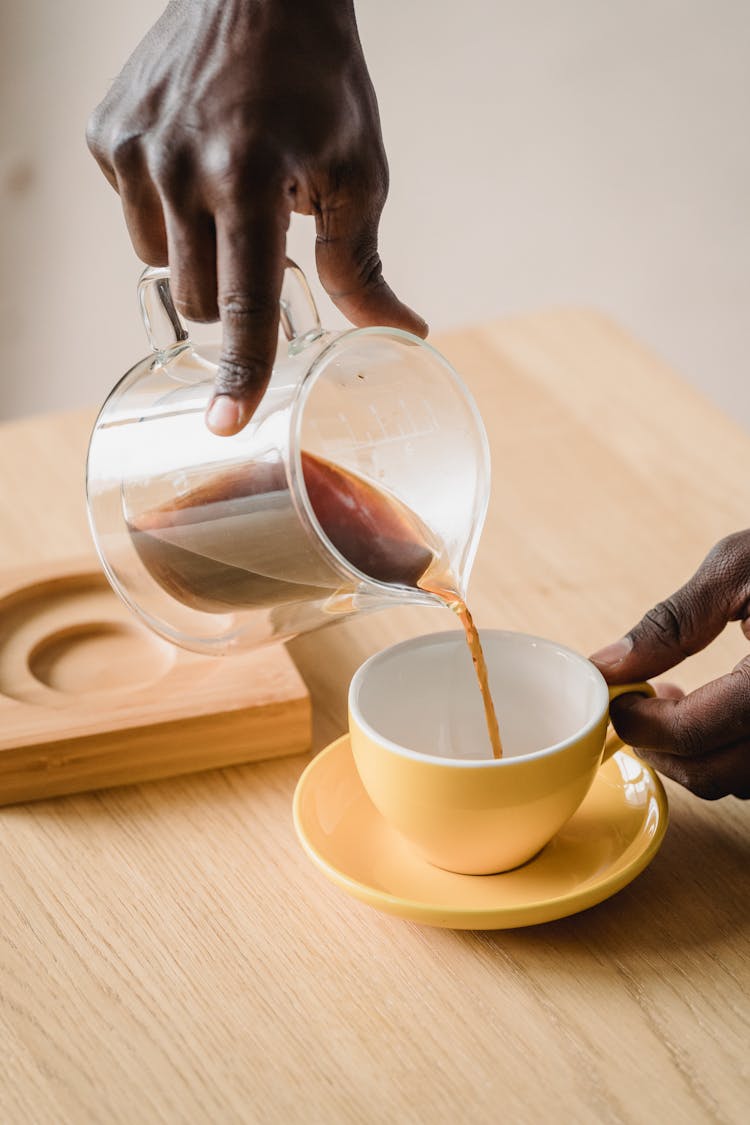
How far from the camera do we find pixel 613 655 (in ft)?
2.79

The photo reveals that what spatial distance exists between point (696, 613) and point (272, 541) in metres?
0.31

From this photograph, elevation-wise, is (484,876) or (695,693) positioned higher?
(695,693)

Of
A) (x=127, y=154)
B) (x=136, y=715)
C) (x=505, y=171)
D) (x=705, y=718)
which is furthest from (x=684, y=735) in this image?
(x=505, y=171)

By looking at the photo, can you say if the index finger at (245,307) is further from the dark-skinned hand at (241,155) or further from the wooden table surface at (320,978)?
the wooden table surface at (320,978)

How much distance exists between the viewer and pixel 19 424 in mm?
1400

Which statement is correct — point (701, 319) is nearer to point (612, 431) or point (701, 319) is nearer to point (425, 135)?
point (425, 135)

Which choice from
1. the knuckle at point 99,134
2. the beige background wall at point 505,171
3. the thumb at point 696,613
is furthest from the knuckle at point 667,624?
the beige background wall at point 505,171

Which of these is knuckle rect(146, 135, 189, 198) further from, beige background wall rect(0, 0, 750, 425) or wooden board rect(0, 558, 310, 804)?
beige background wall rect(0, 0, 750, 425)

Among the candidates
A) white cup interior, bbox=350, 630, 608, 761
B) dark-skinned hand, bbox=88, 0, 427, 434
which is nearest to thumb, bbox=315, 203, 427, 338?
dark-skinned hand, bbox=88, 0, 427, 434

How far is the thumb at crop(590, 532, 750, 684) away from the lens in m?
0.86

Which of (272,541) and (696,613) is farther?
(696,613)

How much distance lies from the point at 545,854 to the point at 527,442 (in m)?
0.59

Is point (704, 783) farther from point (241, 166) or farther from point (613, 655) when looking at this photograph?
point (241, 166)

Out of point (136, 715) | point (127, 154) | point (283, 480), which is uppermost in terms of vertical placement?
point (127, 154)
